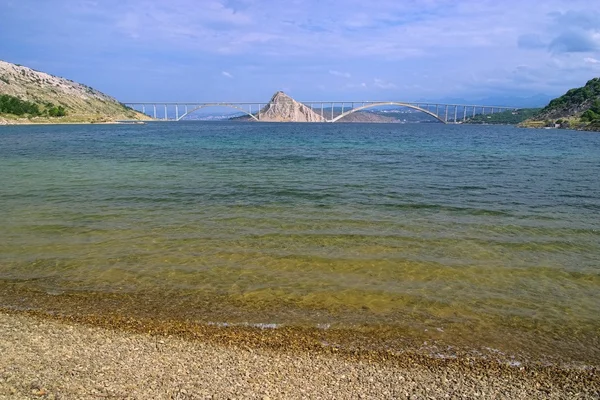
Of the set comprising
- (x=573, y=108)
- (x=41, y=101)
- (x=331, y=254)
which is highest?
(x=41, y=101)

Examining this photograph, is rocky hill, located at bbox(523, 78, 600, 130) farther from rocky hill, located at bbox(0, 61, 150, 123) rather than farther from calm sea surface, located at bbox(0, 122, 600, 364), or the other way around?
rocky hill, located at bbox(0, 61, 150, 123)

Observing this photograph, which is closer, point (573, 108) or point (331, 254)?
point (331, 254)

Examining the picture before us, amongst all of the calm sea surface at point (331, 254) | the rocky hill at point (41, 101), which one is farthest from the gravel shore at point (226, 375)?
the rocky hill at point (41, 101)

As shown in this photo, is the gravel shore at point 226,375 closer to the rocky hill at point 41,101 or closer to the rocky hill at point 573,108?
the rocky hill at point 41,101

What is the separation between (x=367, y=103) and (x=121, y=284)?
19129cm

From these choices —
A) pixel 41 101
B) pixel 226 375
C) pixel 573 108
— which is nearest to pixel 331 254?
pixel 226 375

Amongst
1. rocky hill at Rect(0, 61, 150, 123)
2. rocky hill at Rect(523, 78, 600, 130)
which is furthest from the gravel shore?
rocky hill at Rect(523, 78, 600, 130)

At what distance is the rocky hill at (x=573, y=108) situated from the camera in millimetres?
113656

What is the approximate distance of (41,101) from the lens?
143375mm

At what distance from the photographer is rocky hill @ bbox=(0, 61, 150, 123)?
112944 mm

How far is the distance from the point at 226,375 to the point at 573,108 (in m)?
154

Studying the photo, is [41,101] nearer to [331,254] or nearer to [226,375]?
[331,254]

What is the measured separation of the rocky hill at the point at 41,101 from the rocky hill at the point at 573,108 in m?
133

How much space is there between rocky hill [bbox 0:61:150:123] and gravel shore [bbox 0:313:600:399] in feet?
384
